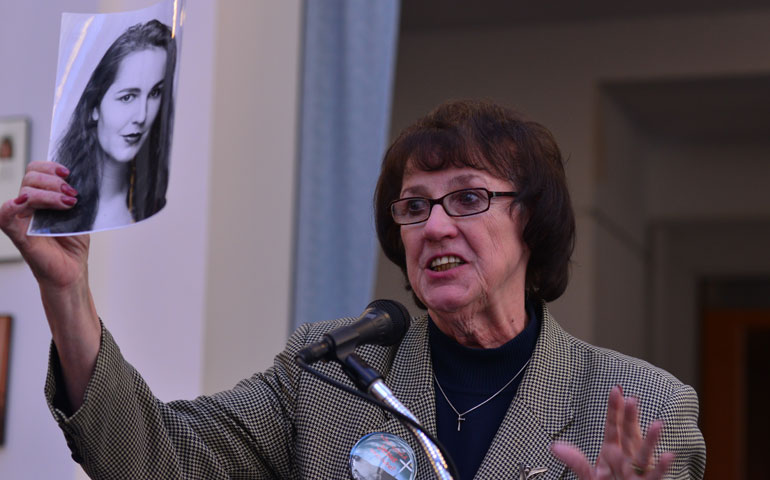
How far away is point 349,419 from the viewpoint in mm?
1917

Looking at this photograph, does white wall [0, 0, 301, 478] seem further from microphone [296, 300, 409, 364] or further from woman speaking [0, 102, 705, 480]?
microphone [296, 300, 409, 364]

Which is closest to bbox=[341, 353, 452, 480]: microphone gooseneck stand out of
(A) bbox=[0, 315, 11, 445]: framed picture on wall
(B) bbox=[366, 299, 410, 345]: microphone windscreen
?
(B) bbox=[366, 299, 410, 345]: microphone windscreen

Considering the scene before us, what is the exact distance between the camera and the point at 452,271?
1.90 meters

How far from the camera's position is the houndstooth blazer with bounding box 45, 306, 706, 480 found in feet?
5.84

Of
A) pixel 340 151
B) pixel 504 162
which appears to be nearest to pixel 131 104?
pixel 504 162

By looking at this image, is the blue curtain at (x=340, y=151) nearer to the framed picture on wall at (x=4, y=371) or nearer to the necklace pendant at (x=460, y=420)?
the framed picture on wall at (x=4, y=371)

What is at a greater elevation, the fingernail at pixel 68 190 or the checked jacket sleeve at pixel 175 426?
the fingernail at pixel 68 190

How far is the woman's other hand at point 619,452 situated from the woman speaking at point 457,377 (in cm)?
21

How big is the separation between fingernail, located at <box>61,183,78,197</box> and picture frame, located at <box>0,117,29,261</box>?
149 centimetres

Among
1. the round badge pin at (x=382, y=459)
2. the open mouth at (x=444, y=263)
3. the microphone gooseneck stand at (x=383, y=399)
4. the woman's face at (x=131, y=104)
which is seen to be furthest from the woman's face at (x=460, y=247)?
the woman's face at (x=131, y=104)

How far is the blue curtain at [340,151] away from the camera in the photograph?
11.0 feet

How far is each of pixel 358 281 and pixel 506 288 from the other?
138 centimetres

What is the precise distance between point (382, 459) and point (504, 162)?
57 centimetres

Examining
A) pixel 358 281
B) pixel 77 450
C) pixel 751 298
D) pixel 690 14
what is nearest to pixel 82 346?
pixel 77 450
